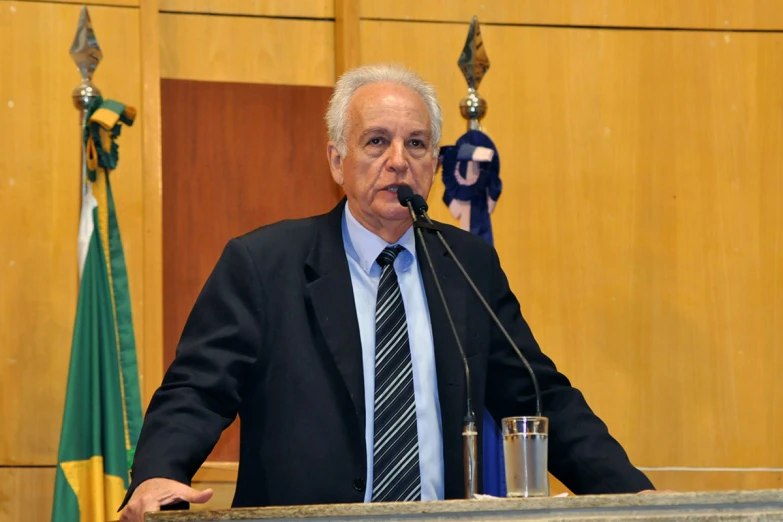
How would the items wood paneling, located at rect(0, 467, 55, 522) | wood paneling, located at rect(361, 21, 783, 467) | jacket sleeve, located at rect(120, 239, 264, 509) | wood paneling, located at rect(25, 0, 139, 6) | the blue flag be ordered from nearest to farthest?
jacket sleeve, located at rect(120, 239, 264, 509)
the blue flag
wood paneling, located at rect(0, 467, 55, 522)
wood paneling, located at rect(25, 0, 139, 6)
wood paneling, located at rect(361, 21, 783, 467)

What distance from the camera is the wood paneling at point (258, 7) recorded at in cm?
441

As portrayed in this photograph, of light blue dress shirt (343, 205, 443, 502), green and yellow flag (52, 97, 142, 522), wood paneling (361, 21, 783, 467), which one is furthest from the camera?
wood paneling (361, 21, 783, 467)

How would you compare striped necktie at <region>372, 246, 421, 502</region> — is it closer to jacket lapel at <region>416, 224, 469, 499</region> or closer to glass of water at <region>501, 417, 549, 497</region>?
jacket lapel at <region>416, 224, 469, 499</region>

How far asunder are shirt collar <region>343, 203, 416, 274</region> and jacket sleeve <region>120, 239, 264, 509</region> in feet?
0.86

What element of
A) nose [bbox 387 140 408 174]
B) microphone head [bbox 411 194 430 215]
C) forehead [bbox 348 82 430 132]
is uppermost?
forehead [bbox 348 82 430 132]

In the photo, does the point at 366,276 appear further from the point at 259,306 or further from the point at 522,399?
the point at 522,399

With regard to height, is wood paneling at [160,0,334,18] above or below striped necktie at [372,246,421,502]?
above

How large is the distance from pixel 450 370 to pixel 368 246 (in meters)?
0.35

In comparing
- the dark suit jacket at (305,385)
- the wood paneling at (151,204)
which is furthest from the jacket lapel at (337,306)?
the wood paneling at (151,204)

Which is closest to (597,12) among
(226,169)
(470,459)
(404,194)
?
(226,169)

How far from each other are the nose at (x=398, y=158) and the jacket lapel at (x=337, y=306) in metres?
0.19

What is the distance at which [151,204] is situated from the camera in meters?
4.16

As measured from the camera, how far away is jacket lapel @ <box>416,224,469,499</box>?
2408mm

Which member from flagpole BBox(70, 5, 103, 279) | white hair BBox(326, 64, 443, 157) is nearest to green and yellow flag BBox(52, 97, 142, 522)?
flagpole BBox(70, 5, 103, 279)
